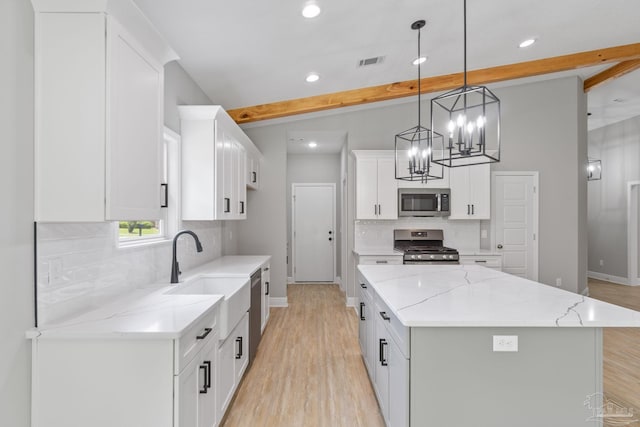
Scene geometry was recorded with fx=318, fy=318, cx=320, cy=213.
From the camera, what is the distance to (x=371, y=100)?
4.38 m

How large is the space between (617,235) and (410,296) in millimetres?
7092

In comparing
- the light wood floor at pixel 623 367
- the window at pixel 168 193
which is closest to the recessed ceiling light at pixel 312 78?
the window at pixel 168 193

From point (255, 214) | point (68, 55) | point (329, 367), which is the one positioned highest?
point (68, 55)

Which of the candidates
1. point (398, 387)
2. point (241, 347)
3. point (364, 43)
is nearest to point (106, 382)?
point (241, 347)

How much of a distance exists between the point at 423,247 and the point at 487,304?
303cm

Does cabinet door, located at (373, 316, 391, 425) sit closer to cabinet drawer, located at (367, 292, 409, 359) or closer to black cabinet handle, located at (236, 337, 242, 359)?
cabinet drawer, located at (367, 292, 409, 359)

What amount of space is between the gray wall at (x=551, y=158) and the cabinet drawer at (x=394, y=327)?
380 centimetres

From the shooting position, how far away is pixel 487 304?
173 cm

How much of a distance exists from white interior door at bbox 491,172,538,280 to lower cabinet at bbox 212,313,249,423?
405cm

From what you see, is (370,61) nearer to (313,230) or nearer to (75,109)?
(75,109)

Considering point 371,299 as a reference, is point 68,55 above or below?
above

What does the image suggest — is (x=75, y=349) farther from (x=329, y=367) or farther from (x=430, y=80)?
(x=430, y=80)

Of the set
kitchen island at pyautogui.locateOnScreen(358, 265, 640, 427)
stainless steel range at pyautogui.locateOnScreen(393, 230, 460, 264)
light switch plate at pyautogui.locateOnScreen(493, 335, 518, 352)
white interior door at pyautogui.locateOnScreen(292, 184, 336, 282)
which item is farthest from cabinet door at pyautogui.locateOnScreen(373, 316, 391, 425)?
white interior door at pyautogui.locateOnScreen(292, 184, 336, 282)

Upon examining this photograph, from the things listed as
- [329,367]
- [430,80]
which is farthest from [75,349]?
[430,80]
